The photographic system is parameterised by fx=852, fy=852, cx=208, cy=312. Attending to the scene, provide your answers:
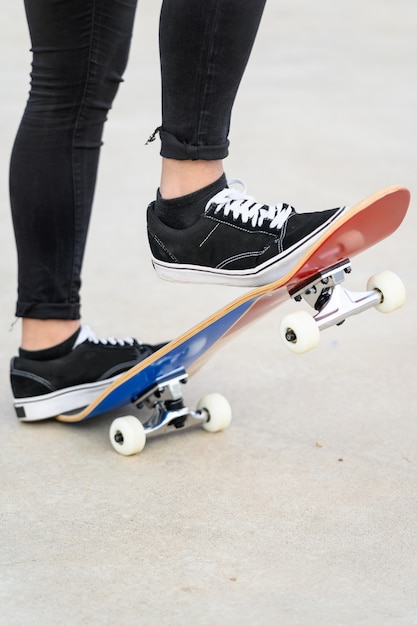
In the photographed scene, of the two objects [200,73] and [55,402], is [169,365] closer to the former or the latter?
[55,402]

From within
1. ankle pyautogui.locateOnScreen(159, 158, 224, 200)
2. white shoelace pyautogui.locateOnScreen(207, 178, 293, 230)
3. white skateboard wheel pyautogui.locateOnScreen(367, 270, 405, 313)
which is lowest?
white skateboard wheel pyautogui.locateOnScreen(367, 270, 405, 313)

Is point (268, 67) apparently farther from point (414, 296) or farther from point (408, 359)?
point (408, 359)

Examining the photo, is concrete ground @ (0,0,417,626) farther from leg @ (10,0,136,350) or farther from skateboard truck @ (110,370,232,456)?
leg @ (10,0,136,350)

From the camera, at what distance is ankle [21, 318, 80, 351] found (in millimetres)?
2484

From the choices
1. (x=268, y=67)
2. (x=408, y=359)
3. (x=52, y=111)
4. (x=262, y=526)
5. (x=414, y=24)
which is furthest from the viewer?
(x=414, y=24)

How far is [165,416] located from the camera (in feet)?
7.66

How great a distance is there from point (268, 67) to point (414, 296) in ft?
11.9

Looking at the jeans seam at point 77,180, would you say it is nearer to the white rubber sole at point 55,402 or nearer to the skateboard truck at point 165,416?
the white rubber sole at point 55,402

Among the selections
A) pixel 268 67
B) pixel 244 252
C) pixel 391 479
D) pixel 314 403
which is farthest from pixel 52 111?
pixel 268 67

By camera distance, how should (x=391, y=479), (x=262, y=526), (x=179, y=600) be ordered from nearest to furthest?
(x=179, y=600) < (x=262, y=526) < (x=391, y=479)

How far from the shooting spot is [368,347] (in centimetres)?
309

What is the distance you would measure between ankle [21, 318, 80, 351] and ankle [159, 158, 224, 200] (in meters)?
0.66

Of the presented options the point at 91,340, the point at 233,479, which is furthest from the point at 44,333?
the point at 233,479

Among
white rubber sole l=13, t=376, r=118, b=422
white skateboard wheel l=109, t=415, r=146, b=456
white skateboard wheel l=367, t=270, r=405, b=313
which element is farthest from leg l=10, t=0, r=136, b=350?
white skateboard wheel l=367, t=270, r=405, b=313
